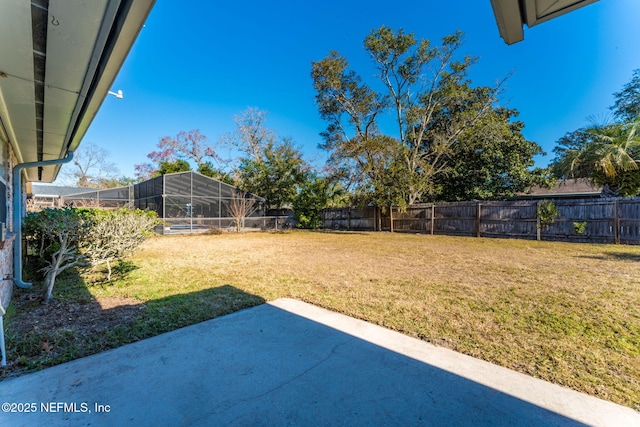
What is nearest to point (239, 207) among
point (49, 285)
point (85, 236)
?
point (85, 236)

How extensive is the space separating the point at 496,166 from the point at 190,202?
1870 centimetres

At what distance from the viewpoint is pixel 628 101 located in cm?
1648

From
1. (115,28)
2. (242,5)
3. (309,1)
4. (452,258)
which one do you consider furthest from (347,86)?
(115,28)

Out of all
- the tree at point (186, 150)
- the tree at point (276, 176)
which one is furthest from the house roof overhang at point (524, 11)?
the tree at point (186, 150)

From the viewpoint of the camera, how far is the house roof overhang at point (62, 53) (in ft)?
4.52

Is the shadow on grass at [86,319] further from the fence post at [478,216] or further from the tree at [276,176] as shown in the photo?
the tree at [276,176]

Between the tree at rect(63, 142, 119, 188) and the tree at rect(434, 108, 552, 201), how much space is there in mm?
33837

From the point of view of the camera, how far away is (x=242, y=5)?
8.98m

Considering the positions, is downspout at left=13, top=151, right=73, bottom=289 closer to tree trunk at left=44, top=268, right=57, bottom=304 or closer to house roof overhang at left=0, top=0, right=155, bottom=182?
tree trunk at left=44, top=268, right=57, bottom=304

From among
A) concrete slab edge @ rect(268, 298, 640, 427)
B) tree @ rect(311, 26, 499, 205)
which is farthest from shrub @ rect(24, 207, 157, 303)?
tree @ rect(311, 26, 499, 205)

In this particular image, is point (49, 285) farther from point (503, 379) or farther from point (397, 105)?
point (397, 105)

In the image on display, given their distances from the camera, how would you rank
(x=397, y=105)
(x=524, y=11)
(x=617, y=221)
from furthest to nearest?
(x=397, y=105), (x=617, y=221), (x=524, y=11)

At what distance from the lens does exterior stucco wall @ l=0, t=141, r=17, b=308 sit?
309 centimetres

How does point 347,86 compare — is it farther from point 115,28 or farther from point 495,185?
point 115,28
